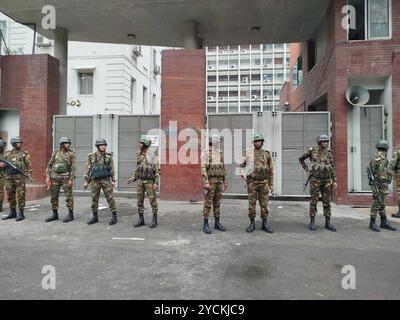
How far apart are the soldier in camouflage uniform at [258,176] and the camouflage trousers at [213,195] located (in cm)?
52

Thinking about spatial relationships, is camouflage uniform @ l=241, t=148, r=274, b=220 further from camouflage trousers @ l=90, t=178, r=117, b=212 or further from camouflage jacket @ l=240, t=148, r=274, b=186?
camouflage trousers @ l=90, t=178, r=117, b=212

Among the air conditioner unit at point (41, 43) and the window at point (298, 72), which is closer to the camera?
the window at point (298, 72)

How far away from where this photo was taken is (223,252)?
504 cm

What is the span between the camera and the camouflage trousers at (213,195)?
251 inches

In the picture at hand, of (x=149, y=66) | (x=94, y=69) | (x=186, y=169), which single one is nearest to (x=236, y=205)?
(x=186, y=169)

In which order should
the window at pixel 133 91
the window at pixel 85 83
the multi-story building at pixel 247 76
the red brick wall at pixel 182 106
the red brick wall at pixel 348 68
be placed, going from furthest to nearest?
the multi-story building at pixel 247 76 → the window at pixel 133 91 → the window at pixel 85 83 → the red brick wall at pixel 182 106 → the red brick wall at pixel 348 68

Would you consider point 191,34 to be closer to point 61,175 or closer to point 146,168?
point 146,168

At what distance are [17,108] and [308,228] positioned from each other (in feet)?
32.8

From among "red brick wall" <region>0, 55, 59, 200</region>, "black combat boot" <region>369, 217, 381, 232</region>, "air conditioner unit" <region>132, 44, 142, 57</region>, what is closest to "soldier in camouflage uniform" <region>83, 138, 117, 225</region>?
"red brick wall" <region>0, 55, 59, 200</region>

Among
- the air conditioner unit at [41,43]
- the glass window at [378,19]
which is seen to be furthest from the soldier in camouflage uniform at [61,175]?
the air conditioner unit at [41,43]

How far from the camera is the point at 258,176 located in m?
6.34

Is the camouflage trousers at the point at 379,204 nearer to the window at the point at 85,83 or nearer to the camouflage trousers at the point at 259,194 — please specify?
the camouflage trousers at the point at 259,194

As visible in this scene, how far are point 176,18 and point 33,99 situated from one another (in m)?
5.60

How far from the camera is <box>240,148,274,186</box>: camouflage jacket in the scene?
633 centimetres
